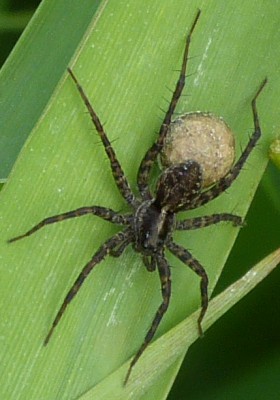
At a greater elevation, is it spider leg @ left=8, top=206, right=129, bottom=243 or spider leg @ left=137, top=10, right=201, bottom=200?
spider leg @ left=137, top=10, right=201, bottom=200

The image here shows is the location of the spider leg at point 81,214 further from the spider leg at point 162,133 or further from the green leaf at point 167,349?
the green leaf at point 167,349

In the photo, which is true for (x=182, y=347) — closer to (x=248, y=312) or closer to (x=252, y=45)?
(x=248, y=312)

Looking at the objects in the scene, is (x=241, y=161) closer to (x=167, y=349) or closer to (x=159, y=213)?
(x=159, y=213)

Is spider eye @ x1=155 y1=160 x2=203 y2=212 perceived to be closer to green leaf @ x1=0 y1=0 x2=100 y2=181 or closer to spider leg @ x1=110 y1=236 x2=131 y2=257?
spider leg @ x1=110 y1=236 x2=131 y2=257

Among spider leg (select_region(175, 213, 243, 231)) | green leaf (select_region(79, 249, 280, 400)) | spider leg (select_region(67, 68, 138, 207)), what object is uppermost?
spider leg (select_region(67, 68, 138, 207))

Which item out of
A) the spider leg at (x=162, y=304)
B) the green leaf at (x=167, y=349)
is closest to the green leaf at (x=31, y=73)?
the spider leg at (x=162, y=304)

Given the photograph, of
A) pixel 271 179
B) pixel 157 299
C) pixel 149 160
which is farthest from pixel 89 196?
pixel 271 179

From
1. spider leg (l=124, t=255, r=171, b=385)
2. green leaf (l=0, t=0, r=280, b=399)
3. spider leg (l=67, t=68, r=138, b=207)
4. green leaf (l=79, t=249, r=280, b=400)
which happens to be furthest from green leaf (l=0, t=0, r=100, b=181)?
green leaf (l=79, t=249, r=280, b=400)
